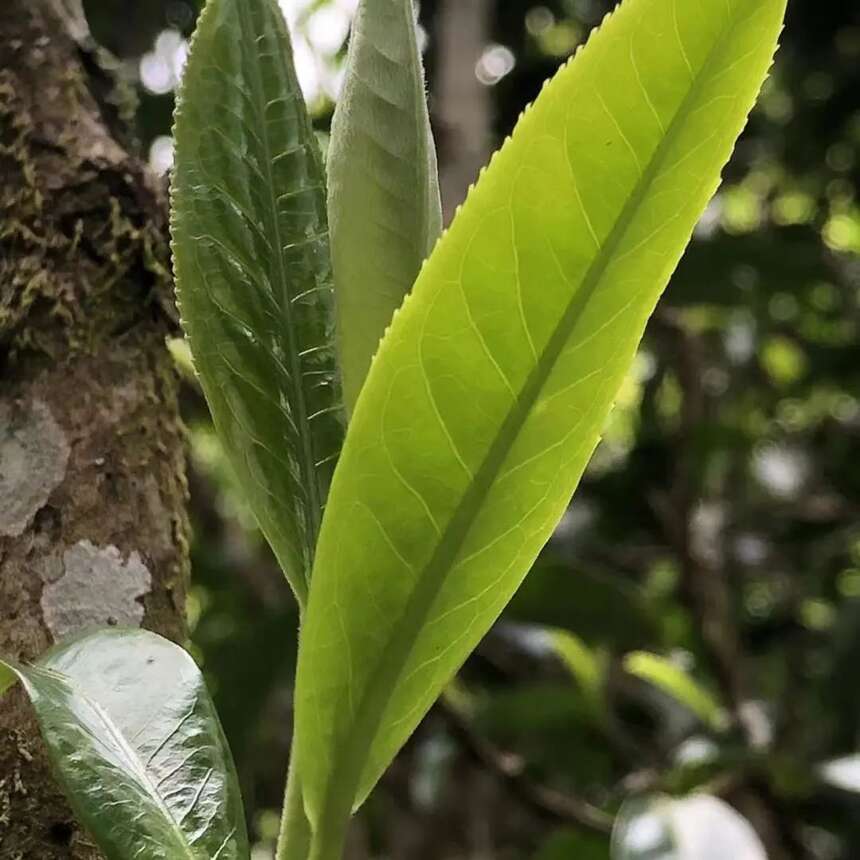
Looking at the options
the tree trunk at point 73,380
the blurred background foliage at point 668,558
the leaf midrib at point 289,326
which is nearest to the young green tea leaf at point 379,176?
the leaf midrib at point 289,326

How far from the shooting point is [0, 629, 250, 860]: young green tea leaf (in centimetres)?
35

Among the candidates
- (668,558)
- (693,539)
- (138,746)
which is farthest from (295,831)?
(668,558)

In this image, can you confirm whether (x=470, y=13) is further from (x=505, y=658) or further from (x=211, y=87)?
(x=211, y=87)

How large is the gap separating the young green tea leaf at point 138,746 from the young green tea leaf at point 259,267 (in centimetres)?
7

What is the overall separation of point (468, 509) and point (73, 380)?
0.22m

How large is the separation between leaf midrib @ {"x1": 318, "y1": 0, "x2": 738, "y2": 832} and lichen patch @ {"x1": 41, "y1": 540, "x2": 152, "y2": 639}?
128 mm

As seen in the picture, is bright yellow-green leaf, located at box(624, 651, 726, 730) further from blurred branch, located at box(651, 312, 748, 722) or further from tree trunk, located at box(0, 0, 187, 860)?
tree trunk, located at box(0, 0, 187, 860)

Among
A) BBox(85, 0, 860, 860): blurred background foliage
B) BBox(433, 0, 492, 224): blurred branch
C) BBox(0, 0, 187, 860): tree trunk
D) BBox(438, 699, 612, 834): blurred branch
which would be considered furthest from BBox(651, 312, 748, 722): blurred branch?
BBox(0, 0, 187, 860): tree trunk

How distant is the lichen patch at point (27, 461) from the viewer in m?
0.47

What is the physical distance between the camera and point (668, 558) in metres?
1.88

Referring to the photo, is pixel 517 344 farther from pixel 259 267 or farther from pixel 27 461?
pixel 27 461

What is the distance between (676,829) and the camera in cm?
89

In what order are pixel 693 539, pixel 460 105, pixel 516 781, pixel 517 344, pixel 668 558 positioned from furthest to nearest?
1. pixel 668 558
2. pixel 693 539
3. pixel 460 105
4. pixel 516 781
5. pixel 517 344

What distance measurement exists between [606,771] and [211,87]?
1390 mm
